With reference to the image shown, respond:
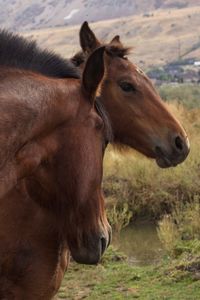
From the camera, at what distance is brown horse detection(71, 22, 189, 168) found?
5918 millimetres

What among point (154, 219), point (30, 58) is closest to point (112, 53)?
point (30, 58)

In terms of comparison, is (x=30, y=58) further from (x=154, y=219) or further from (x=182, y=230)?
(x=154, y=219)

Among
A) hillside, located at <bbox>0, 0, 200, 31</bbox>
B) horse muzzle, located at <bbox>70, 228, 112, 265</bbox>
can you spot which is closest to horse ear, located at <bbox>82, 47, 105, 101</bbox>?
horse muzzle, located at <bbox>70, 228, 112, 265</bbox>

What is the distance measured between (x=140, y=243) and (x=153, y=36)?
103 m

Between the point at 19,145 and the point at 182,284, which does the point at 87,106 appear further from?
the point at 182,284

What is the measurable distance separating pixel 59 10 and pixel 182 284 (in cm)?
16278

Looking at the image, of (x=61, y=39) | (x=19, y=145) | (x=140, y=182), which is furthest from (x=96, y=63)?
(x=61, y=39)

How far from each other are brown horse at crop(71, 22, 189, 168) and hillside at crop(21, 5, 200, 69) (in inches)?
3105

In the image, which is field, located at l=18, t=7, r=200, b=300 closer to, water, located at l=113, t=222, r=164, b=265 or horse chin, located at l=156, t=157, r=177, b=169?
water, located at l=113, t=222, r=164, b=265

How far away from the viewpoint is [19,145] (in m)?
3.08

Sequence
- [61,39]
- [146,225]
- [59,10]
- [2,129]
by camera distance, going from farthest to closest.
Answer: [59,10], [61,39], [146,225], [2,129]

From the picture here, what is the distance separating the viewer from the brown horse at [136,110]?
5.92 m

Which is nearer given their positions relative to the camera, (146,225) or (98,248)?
(98,248)

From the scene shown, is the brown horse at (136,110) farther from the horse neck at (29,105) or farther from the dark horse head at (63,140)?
the horse neck at (29,105)
